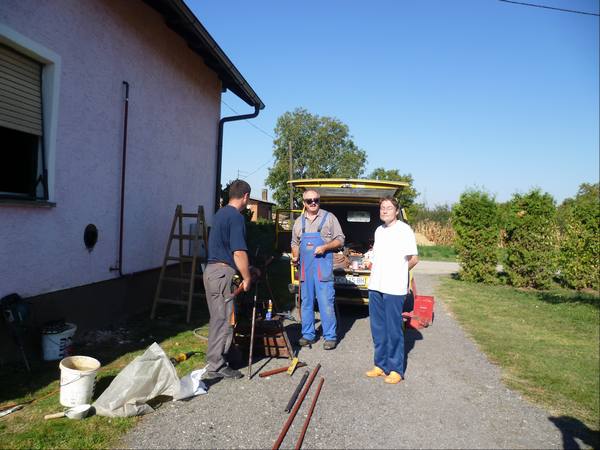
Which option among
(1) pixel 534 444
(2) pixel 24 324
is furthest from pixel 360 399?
(2) pixel 24 324

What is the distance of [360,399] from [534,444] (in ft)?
4.77

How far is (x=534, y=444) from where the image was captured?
11.0 ft

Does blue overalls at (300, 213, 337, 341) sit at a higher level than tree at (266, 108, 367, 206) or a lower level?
lower

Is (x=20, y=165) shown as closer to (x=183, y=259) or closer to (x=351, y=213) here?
(x=183, y=259)

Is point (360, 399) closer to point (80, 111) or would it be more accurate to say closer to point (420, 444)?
point (420, 444)

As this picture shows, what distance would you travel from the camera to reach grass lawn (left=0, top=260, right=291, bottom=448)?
10.4 feet

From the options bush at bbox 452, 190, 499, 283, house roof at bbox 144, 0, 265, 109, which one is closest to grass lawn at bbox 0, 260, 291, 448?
house roof at bbox 144, 0, 265, 109

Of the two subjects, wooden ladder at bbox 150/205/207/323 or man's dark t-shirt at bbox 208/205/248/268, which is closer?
man's dark t-shirt at bbox 208/205/248/268

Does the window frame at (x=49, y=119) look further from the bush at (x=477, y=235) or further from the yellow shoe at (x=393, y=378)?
the bush at (x=477, y=235)

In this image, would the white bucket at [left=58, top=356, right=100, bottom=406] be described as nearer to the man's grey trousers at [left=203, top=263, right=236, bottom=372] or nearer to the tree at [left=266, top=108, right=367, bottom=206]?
the man's grey trousers at [left=203, top=263, right=236, bottom=372]

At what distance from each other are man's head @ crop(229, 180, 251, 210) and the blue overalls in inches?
56.6

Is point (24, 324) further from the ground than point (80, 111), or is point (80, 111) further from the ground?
point (80, 111)

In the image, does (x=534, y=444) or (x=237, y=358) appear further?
(x=237, y=358)

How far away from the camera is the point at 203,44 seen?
27.0 feet
